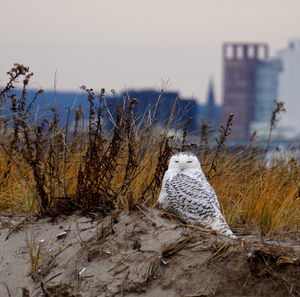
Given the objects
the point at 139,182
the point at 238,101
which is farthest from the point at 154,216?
the point at 238,101

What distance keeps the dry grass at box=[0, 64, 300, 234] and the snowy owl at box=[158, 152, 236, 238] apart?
Answer: 26cm

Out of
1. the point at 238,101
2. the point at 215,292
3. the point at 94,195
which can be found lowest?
the point at 238,101

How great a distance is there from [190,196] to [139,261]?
1.87 ft

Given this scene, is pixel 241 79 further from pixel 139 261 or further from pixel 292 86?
pixel 139 261

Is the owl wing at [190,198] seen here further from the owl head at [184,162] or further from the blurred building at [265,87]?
the blurred building at [265,87]

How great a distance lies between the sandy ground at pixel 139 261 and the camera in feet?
14.3

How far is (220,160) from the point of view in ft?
22.5

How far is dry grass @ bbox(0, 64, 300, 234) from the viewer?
545cm

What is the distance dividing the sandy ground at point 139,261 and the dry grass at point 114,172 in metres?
0.26

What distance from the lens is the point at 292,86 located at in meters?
136

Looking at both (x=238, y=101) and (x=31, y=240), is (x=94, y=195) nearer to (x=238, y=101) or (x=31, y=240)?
(x=31, y=240)

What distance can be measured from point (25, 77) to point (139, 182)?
1.17 metres

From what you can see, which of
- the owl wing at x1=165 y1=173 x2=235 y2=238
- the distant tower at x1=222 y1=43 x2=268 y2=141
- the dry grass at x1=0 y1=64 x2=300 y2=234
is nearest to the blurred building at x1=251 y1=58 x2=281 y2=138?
the distant tower at x1=222 y1=43 x2=268 y2=141

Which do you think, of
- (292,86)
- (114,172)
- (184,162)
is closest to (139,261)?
(184,162)
